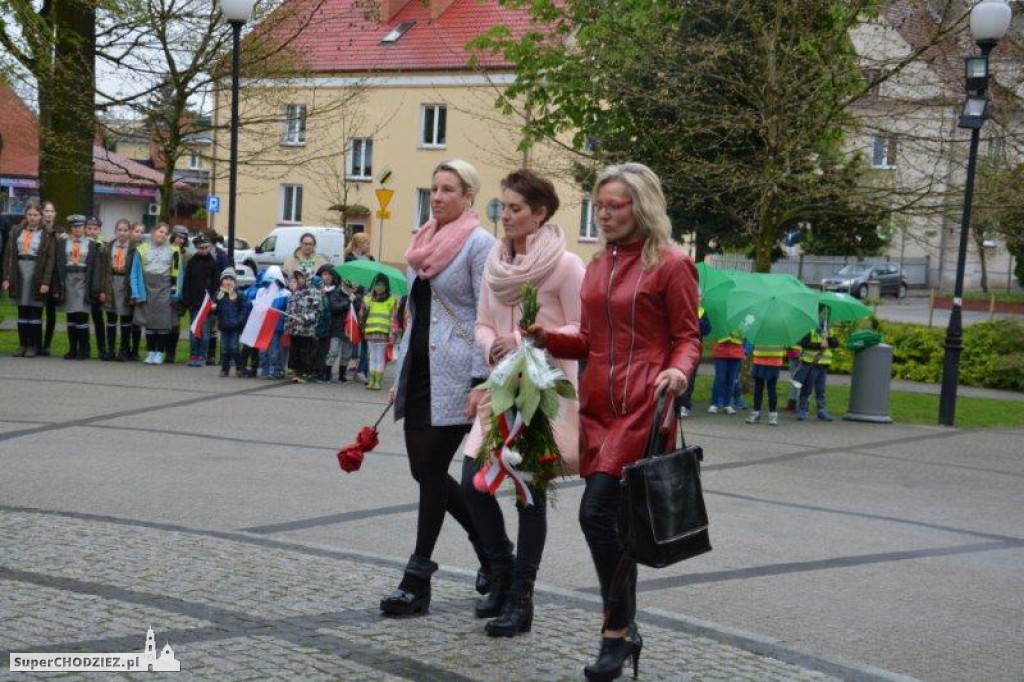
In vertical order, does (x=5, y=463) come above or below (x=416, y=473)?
below

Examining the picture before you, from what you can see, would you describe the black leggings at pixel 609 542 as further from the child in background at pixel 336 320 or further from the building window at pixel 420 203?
the building window at pixel 420 203

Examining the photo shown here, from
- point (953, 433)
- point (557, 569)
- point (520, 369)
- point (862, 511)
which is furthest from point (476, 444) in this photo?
point (953, 433)

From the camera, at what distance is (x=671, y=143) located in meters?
23.0

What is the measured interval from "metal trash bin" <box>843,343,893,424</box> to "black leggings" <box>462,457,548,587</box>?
488 inches

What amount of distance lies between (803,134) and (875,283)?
120 ft

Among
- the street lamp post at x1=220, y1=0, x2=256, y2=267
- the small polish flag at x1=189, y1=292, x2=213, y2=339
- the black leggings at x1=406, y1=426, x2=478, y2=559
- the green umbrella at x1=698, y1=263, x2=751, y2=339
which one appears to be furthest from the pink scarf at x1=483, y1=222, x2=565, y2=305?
the street lamp post at x1=220, y1=0, x2=256, y2=267


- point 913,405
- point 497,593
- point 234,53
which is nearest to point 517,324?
point 497,593

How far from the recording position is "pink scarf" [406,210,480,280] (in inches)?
255

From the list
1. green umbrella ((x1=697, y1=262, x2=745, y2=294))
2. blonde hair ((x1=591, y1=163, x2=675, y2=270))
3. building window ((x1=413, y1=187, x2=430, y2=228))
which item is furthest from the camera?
building window ((x1=413, y1=187, x2=430, y2=228))

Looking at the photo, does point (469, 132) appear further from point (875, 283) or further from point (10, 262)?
point (10, 262)

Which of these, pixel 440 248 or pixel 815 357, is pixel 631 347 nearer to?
pixel 440 248

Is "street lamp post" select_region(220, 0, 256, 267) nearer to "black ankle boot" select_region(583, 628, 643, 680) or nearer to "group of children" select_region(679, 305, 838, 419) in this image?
"group of children" select_region(679, 305, 838, 419)

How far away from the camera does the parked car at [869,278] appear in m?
58.2

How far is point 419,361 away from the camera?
257 inches
